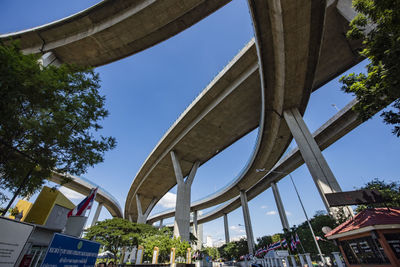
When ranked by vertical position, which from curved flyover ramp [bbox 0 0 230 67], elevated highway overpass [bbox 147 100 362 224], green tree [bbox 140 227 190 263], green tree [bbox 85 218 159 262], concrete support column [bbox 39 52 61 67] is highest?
curved flyover ramp [bbox 0 0 230 67]

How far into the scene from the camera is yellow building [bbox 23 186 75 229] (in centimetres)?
1853

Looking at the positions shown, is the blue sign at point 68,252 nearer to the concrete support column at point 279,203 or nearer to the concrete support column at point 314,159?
the concrete support column at point 314,159

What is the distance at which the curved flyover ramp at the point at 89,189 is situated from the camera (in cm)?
→ 4091

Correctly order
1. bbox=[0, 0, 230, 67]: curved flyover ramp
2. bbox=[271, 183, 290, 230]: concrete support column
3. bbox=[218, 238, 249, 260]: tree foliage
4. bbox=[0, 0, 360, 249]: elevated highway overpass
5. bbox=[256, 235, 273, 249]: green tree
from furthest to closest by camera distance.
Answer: bbox=[218, 238, 249, 260]: tree foliage, bbox=[256, 235, 273, 249]: green tree, bbox=[271, 183, 290, 230]: concrete support column, bbox=[0, 0, 230, 67]: curved flyover ramp, bbox=[0, 0, 360, 249]: elevated highway overpass

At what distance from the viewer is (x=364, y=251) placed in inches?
362

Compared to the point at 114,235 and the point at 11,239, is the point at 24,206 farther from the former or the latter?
the point at 11,239

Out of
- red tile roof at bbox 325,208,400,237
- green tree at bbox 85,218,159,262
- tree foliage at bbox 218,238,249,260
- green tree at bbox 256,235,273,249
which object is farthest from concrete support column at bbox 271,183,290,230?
red tile roof at bbox 325,208,400,237

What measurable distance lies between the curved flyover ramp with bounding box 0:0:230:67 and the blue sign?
76.7 feet

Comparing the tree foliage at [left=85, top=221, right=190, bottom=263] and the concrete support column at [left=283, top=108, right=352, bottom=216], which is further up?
the concrete support column at [left=283, top=108, right=352, bottom=216]

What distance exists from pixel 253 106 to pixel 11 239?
27.1 m

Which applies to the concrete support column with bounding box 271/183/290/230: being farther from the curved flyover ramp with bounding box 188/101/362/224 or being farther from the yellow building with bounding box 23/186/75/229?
the yellow building with bounding box 23/186/75/229

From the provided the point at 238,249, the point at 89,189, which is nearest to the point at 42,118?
the point at 89,189

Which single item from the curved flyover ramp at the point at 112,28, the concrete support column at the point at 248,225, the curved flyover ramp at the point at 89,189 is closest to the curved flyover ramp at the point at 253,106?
the concrete support column at the point at 248,225

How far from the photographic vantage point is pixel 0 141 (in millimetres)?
7152
